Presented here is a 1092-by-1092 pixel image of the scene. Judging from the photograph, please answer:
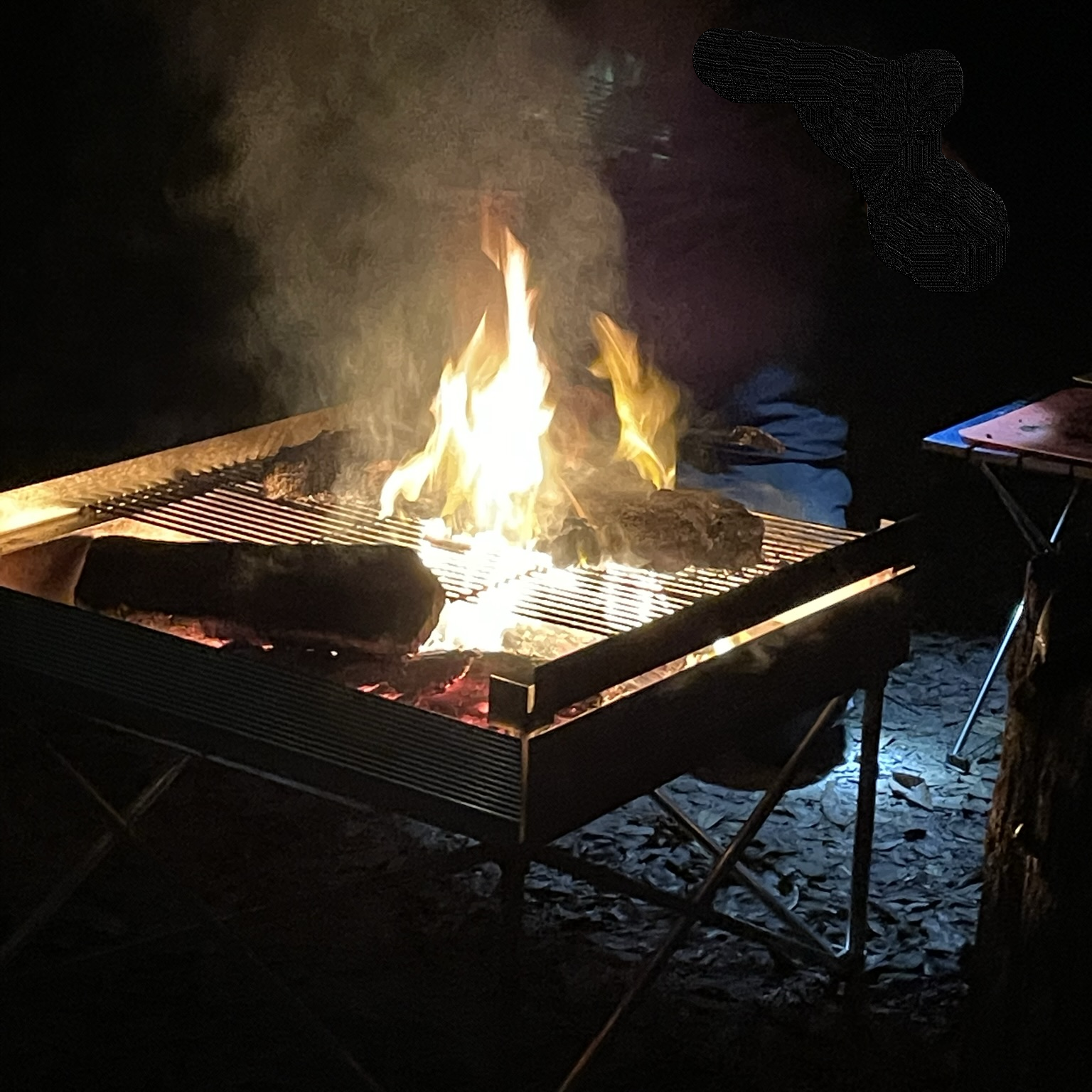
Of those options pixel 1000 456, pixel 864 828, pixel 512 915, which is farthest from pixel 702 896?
pixel 1000 456

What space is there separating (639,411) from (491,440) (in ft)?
1.61

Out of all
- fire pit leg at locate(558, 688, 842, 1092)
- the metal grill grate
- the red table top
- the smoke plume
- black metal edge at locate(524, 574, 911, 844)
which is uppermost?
the smoke plume

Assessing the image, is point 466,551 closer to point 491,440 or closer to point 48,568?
point 491,440

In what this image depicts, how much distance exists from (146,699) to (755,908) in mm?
1827

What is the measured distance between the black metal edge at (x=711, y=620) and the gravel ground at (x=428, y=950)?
0.39m

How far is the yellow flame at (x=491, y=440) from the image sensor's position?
10.8ft

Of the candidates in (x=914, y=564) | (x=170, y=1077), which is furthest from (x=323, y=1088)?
(x=914, y=564)

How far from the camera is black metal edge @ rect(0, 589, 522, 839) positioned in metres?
2.32

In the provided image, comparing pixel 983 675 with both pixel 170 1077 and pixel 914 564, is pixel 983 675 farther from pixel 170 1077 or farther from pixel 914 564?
pixel 170 1077

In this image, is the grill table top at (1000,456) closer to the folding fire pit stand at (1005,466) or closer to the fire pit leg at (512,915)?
the folding fire pit stand at (1005,466)

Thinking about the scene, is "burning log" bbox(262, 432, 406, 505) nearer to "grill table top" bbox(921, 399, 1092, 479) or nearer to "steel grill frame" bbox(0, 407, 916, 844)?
"steel grill frame" bbox(0, 407, 916, 844)

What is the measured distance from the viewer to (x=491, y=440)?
11.4ft

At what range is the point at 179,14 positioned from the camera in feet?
15.8

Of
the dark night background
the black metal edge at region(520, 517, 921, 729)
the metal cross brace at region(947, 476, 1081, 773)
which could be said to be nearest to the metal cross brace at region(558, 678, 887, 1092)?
the black metal edge at region(520, 517, 921, 729)
